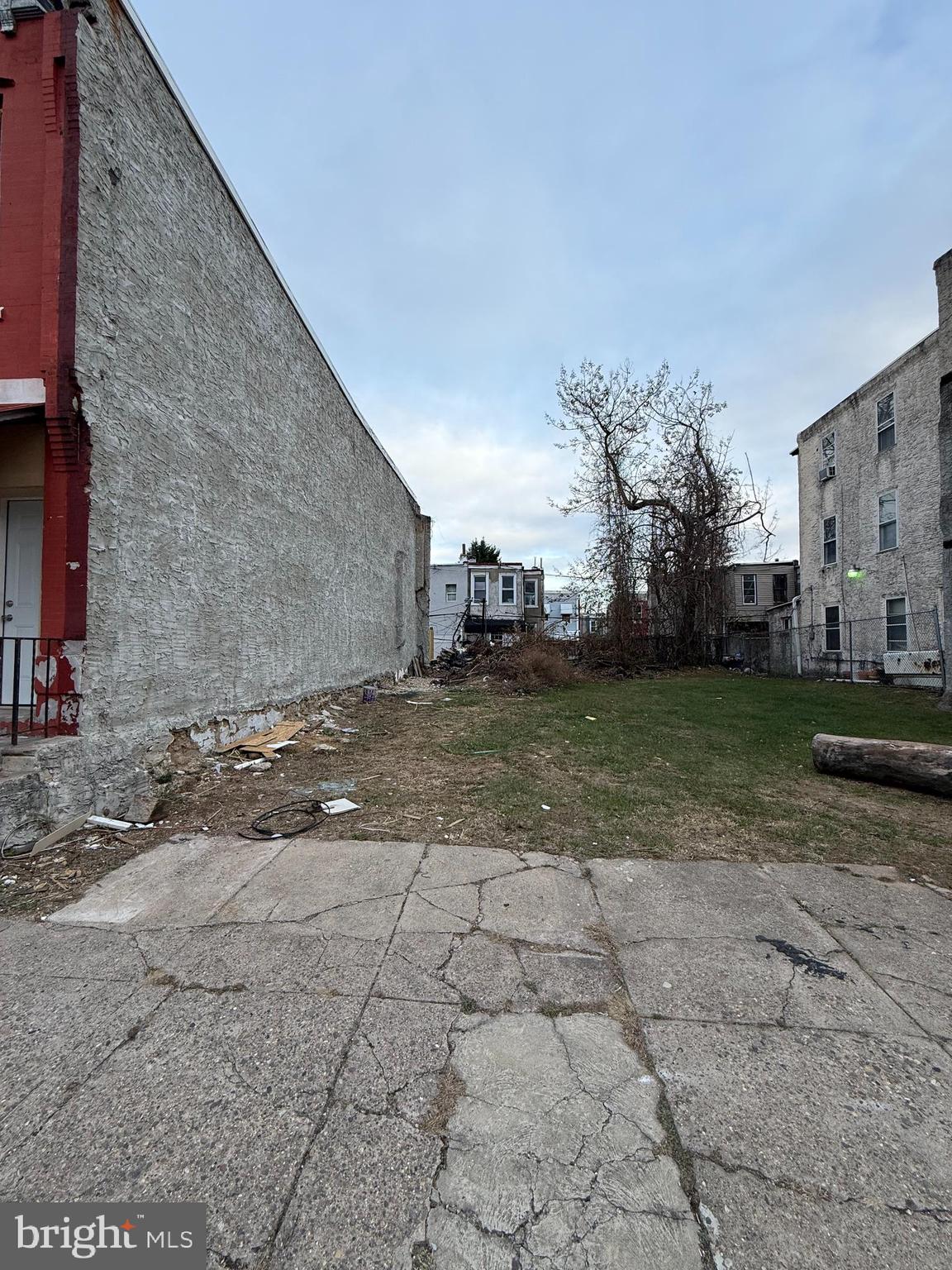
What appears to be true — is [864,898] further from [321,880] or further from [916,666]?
[916,666]

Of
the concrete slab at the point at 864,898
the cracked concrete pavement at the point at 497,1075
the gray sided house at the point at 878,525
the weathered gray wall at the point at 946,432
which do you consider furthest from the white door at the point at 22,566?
the gray sided house at the point at 878,525

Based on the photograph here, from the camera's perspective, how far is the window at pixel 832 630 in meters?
18.6

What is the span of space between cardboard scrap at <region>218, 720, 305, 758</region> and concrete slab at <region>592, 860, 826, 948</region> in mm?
4535

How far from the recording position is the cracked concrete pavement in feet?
4.62

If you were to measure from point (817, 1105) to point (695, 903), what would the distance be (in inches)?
54.9

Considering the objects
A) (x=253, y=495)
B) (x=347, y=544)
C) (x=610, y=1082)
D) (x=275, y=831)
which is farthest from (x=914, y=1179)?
(x=347, y=544)

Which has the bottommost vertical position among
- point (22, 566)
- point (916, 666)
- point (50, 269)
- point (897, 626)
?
point (916, 666)

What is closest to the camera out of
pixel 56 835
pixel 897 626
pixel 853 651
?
pixel 56 835

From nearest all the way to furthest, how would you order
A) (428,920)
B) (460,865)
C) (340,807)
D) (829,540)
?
(428,920), (460,865), (340,807), (829,540)

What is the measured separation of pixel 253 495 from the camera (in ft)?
24.1

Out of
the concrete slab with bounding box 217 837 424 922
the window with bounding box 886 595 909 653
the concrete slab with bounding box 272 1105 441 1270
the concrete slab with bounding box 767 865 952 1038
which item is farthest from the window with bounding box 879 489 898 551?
the concrete slab with bounding box 272 1105 441 1270

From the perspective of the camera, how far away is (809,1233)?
1382mm

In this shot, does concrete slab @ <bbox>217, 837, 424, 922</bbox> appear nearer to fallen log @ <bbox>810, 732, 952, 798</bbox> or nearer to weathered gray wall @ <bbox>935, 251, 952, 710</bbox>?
fallen log @ <bbox>810, 732, 952, 798</bbox>

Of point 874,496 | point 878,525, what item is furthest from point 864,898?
point 874,496
